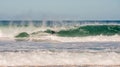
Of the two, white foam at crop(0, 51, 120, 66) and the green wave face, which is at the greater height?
white foam at crop(0, 51, 120, 66)

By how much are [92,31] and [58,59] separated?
70.5 ft

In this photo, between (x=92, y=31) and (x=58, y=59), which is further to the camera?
(x=92, y=31)

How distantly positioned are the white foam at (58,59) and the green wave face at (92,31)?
752 inches

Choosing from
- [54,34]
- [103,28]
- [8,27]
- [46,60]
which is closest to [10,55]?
[46,60]

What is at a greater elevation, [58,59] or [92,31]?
[58,59]

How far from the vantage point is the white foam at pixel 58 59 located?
15250 mm

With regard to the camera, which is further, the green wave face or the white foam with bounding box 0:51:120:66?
the green wave face

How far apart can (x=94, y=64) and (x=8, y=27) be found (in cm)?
2887

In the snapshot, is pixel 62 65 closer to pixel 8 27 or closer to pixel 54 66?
pixel 54 66

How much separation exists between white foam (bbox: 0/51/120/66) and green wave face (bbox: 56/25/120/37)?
62.7ft

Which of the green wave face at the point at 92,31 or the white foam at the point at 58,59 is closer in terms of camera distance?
the white foam at the point at 58,59

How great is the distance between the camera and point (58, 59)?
15.9 m

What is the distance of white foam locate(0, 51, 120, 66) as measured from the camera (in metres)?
15.2

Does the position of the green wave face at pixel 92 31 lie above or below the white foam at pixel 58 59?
below
